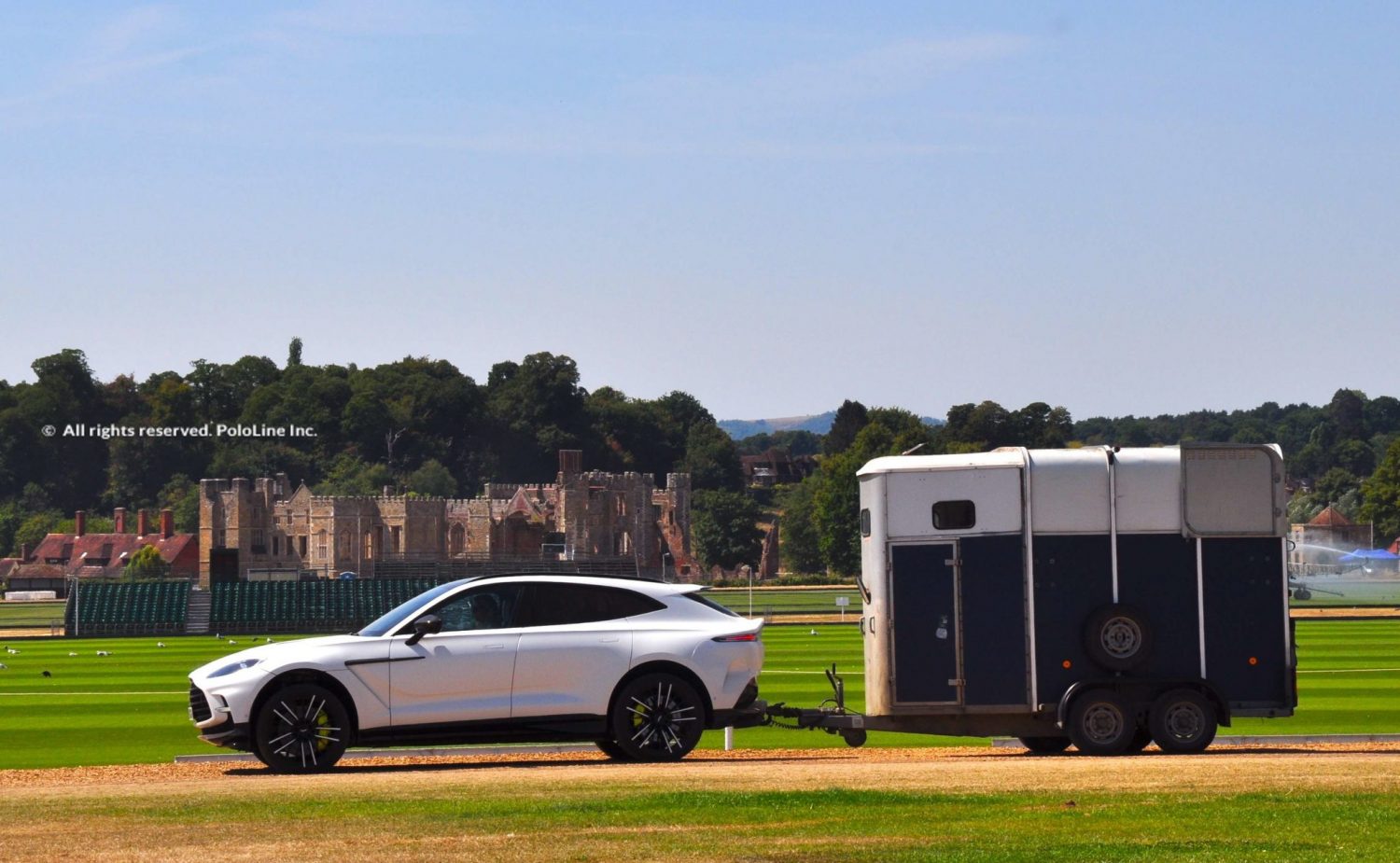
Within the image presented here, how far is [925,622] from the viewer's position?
16875 millimetres

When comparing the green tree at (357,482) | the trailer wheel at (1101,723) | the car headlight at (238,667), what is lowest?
the trailer wheel at (1101,723)

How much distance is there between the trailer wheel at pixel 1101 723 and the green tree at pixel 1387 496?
12391 cm

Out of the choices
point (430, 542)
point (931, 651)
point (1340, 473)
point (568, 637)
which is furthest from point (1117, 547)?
point (1340, 473)

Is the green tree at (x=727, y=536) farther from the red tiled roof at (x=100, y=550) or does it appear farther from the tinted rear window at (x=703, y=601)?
the tinted rear window at (x=703, y=601)

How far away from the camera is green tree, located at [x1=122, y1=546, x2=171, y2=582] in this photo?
5807 inches

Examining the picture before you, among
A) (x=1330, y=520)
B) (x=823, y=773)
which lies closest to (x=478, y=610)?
(x=823, y=773)

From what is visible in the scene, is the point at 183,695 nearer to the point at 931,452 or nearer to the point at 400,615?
the point at 400,615

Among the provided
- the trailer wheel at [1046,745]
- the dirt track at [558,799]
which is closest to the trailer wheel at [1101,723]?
the dirt track at [558,799]

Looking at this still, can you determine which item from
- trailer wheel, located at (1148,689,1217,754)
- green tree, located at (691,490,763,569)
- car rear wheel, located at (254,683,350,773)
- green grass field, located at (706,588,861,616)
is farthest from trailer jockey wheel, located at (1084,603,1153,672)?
green tree, located at (691,490,763,569)

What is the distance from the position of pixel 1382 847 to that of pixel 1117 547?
642 centimetres

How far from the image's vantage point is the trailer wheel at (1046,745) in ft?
57.9

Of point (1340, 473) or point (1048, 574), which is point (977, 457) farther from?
point (1340, 473)

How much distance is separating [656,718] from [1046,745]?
145 inches

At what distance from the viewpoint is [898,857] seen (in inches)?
405
